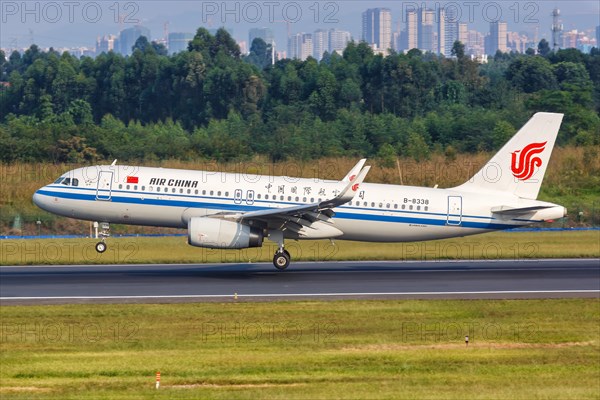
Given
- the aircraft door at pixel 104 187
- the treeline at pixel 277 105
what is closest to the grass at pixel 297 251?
the aircraft door at pixel 104 187

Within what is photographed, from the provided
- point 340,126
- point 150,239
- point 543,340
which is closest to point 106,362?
point 543,340

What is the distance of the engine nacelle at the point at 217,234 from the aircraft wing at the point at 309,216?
61 centimetres

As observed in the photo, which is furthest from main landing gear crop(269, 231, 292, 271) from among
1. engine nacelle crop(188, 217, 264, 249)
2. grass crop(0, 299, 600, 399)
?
grass crop(0, 299, 600, 399)

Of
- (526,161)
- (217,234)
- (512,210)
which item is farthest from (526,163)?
(217,234)

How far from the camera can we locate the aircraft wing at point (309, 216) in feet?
126

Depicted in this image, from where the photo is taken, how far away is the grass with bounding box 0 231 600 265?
45906 millimetres

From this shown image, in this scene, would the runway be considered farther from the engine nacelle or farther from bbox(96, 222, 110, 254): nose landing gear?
the engine nacelle

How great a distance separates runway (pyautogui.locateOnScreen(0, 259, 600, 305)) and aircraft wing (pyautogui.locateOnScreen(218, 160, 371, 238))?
5.74 feet

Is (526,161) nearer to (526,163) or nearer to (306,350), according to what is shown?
(526,163)

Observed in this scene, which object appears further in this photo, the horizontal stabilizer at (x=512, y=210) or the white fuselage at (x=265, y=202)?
the horizontal stabilizer at (x=512, y=210)

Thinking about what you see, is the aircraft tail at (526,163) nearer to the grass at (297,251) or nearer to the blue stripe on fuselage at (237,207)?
the blue stripe on fuselage at (237,207)

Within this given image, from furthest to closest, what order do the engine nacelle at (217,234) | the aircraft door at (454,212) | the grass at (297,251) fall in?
the grass at (297,251), the aircraft door at (454,212), the engine nacelle at (217,234)

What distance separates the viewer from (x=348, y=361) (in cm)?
2552

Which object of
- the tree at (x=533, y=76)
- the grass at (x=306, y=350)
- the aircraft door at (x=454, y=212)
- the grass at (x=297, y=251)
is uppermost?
the tree at (x=533, y=76)
